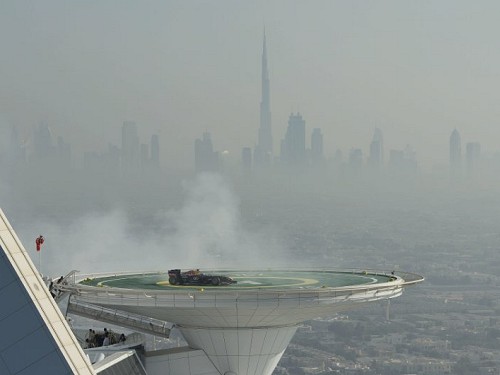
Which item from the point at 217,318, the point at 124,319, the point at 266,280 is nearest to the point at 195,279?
the point at 217,318

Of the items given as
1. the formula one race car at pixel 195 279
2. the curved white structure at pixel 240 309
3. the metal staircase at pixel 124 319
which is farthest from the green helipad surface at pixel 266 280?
the metal staircase at pixel 124 319

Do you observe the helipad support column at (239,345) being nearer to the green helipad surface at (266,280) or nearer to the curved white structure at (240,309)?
the curved white structure at (240,309)

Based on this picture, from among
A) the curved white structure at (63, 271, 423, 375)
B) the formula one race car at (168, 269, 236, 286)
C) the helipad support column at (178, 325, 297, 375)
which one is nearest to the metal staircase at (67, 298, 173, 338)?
the helipad support column at (178, 325, 297, 375)

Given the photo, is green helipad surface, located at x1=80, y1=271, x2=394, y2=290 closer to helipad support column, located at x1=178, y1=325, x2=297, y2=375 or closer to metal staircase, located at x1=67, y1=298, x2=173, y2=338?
metal staircase, located at x1=67, y1=298, x2=173, y2=338

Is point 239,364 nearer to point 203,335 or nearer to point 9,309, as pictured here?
point 203,335

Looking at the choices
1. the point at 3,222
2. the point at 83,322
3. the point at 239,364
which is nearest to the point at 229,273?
the point at 239,364

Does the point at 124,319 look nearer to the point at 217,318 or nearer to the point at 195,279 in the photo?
the point at 195,279
